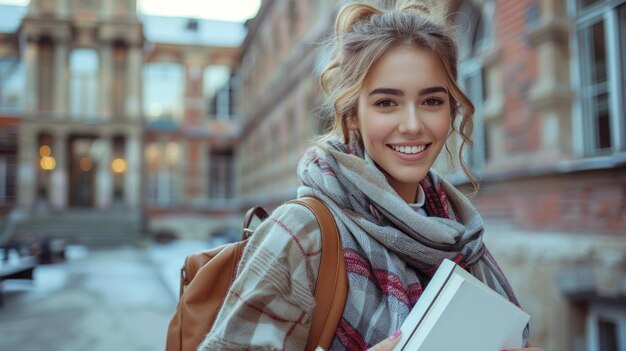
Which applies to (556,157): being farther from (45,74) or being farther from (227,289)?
(45,74)

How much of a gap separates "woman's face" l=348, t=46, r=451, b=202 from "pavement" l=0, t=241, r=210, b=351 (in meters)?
4.96

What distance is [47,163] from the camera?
24406 millimetres

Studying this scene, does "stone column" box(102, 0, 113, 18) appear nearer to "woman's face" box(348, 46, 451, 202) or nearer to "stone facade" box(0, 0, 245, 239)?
"stone facade" box(0, 0, 245, 239)

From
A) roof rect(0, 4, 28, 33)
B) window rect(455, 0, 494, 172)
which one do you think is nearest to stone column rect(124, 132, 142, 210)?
roof rect(0, 4, 28, 33)

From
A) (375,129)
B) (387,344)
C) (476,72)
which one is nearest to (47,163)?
(476,72)

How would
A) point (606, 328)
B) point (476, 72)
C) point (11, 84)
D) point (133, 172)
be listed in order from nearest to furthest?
point (606, 328)
point (476, 72)
point (133, 172)
point (11, 84)

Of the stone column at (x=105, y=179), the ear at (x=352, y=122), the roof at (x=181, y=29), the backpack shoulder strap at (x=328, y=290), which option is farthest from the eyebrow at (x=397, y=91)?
the roof at (x=181, y=29)

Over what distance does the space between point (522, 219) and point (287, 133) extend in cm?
1249

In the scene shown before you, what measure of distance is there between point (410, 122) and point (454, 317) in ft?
1.80

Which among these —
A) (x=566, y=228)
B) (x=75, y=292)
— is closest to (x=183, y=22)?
(x=75, y=292)

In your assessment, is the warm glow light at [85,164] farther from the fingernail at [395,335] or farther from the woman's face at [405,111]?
the fingernail at [395,335]

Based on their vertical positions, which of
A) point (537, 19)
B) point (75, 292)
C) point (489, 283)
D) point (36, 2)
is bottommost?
point (75, 292)

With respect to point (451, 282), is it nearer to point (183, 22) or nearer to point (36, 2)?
point (36, 2)

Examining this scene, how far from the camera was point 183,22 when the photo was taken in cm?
2942
